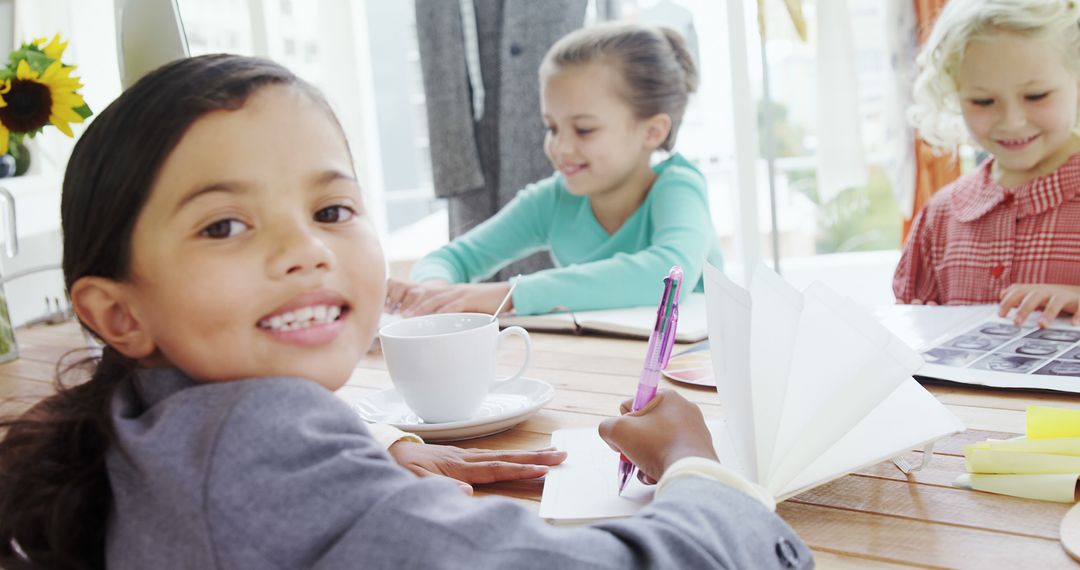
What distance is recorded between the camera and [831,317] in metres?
0.69

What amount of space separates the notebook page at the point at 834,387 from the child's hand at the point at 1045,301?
568 mm

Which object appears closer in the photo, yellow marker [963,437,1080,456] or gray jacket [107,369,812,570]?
gray jacket [107,369,812,570]

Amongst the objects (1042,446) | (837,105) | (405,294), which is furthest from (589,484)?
(837,105)

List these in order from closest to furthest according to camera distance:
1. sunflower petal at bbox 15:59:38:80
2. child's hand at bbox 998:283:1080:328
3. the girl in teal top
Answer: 1. child's hand at bbox 998:283:1080:328
2. sunflower petal at bbox 15:59:38:80
3. the girl in teal top

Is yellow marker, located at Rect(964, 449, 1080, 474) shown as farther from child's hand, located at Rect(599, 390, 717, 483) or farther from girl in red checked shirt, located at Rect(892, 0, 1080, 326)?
girl in red checked shirt, located at Rect(892, 0, 1080, 326)

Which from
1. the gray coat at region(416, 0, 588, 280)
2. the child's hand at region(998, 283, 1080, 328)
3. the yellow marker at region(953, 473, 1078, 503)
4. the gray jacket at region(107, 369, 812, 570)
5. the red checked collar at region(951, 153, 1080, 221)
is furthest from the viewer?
the gray coat at region(416, 0, 588, 280)

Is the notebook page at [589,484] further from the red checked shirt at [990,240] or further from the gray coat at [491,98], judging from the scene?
the gray coat at [491,98]

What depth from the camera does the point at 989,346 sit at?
1.03 m

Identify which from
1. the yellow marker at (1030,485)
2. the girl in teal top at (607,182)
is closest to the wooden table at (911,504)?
the yellow marker at (1030,485)

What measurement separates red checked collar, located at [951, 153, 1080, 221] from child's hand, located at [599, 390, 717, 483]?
126 centimetres

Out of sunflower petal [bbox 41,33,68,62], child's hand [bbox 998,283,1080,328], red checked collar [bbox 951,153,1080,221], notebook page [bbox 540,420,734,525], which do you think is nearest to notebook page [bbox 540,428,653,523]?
notebook page [bbox 540,420,734,525]

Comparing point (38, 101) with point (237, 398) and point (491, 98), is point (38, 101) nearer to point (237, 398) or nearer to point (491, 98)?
point (237, 398)

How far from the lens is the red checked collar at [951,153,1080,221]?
164 cm

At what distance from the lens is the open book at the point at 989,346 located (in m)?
0.90
